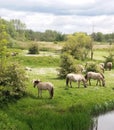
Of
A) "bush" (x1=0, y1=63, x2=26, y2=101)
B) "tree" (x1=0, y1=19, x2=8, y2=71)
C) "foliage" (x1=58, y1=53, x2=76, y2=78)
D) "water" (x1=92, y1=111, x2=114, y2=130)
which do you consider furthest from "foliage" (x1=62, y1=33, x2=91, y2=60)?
"tree" (x1=0, y1=19, x2=8, y2=71)

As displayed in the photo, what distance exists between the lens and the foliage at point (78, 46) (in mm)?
83062

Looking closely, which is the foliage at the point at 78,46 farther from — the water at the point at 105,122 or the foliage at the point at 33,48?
the water at the point at 105,122

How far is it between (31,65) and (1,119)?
4956cm

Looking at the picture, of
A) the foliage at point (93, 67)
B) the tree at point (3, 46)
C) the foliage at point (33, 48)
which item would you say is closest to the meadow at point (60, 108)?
the tree at point (3, 46)

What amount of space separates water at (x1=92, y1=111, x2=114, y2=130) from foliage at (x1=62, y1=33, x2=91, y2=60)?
47.2 metres

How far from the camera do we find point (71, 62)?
172 feet

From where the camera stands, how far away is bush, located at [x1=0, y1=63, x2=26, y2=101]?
1273 inches

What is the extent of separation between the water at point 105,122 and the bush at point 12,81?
7.66m

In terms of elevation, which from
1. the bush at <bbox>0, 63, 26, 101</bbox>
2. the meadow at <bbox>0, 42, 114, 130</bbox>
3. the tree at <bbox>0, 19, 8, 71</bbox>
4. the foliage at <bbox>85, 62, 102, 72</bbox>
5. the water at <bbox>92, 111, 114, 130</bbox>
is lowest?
the water at <bbox>92, 111, 114, 130</bbox>

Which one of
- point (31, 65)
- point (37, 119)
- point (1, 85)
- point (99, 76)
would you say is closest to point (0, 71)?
point (1, 85)

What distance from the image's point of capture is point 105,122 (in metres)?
32.0

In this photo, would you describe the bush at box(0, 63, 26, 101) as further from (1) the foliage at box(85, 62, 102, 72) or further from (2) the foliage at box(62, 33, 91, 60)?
(2) the foliage at box(62, 33, 91, 60)

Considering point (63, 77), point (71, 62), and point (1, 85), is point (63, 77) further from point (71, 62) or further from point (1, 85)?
point (1, 85)

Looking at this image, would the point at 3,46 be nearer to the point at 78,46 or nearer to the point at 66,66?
the point at 66,66
